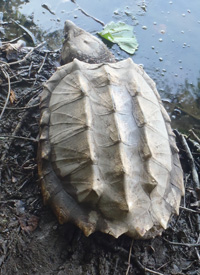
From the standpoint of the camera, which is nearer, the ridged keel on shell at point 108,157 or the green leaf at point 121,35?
the ridged keel on shell at point 108,157

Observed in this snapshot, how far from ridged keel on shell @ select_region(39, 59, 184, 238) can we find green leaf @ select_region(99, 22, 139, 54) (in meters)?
1.71

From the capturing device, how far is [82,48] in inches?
121

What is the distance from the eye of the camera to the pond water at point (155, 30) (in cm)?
372

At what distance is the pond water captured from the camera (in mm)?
3717

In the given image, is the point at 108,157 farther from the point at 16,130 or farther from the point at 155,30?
the point at 155,30

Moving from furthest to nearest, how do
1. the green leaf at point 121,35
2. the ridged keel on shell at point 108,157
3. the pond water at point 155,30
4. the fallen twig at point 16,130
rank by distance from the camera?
the green leaf at point 121,35 < the pond water at point 155,30 < the fallen twig at point 16,130 < the ridged keel on shell at point 108,157

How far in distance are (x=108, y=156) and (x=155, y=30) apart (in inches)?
123

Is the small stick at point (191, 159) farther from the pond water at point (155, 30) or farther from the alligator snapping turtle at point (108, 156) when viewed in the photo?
the pond water at point (155, 30)

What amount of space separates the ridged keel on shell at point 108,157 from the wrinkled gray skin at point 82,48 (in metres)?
0.61

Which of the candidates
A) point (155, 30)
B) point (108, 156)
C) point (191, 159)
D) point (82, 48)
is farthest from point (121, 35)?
point (108, 156)

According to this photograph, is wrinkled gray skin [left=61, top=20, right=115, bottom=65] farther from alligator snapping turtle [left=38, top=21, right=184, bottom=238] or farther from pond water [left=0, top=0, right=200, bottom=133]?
pond water [left=0, top=0, right=200, bottom=133]

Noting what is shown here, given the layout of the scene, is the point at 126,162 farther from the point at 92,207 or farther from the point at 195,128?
the point at 195,128

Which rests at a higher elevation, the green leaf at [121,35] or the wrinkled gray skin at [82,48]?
the wrinkled gray skin at [82,48]

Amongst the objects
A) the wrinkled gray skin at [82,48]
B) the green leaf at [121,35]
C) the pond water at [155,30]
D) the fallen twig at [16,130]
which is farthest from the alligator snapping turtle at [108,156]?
the green leaf at [121,35]
